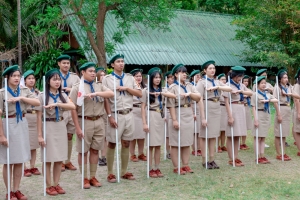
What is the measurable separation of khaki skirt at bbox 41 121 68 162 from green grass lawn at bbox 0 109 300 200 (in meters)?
0.55

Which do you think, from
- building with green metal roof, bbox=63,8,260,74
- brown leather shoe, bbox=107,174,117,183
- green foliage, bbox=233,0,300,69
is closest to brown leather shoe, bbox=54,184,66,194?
Result: brown leather shoe, bbox=107,174,117,183

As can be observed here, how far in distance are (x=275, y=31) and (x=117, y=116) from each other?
49.6 feet

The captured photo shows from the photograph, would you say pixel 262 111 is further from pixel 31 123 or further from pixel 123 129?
pixel 31 123

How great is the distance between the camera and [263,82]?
340 inches

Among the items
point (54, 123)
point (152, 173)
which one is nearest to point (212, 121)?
point (152, 173)

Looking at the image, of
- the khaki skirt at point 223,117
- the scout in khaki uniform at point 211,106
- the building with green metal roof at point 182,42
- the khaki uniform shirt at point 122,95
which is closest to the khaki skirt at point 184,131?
the scout in khaki uniform at point 211,106

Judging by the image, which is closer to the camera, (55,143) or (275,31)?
(55,143)

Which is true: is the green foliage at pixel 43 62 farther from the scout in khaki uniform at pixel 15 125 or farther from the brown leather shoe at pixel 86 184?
the scout in khaki uniform at pixel 15 125

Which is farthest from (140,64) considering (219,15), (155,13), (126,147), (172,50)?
(126,147)

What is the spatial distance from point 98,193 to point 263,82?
13.1 feet

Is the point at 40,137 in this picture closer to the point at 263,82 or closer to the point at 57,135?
the point at 57,135

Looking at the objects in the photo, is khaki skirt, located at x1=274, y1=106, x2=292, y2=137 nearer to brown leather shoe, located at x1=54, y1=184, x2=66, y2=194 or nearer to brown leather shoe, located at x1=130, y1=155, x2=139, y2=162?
brown leather shoe, located at x1=130, y1=155, x2=139, y2=162

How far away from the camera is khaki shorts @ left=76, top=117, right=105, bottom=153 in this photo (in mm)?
6652

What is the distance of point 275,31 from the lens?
2048 cm
